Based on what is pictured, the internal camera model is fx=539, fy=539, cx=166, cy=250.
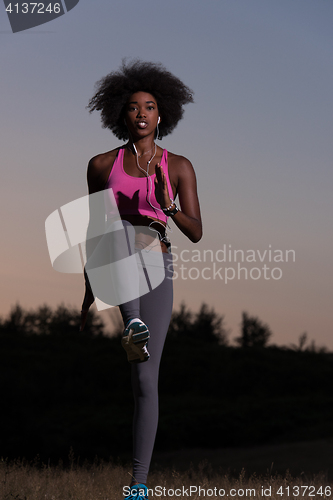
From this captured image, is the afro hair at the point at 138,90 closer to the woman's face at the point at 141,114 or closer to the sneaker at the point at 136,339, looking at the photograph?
the woman's face at the point at 141,114

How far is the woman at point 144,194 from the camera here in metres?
4.05

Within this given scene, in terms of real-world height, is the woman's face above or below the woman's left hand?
above

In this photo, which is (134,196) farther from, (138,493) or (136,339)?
(138,493)

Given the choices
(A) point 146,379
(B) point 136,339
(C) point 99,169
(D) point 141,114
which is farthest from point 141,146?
(A) point 146,379

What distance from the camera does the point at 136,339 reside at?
12.4ft

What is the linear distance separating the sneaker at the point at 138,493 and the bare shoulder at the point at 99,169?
7.74 ft

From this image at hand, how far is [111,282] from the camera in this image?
13.7 feet

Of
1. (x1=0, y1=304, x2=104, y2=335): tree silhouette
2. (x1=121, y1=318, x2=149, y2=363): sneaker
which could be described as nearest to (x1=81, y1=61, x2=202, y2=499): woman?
(x1=121, y1=318, x2=149, y2=363): sneaker

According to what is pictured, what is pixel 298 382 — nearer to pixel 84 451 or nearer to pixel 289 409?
pixel 289 409

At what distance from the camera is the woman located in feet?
13.3

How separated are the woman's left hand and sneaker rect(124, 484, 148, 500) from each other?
210 cm

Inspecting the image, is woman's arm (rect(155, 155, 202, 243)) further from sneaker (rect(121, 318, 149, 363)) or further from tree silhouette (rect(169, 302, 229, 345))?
tree silhouette (rect(169, 302, 229, 345))

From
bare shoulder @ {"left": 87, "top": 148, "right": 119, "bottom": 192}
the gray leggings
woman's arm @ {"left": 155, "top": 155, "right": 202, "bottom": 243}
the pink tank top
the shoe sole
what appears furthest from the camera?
bare shoulder @ {"left": 87, "top": 148, "right": 119, "bottom": 192}

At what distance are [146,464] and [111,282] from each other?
141cm
